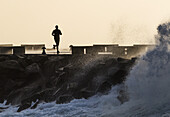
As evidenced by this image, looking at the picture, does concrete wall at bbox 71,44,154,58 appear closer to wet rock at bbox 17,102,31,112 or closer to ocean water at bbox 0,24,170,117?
ocean water at bbox 0,24,170,117

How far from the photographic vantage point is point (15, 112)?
30969 mm

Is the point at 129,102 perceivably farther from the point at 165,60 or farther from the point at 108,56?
the point at 108,56

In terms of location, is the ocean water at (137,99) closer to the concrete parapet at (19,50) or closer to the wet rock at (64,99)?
the wet rock at (64,99)

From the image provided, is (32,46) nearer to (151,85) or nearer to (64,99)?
(64,99)

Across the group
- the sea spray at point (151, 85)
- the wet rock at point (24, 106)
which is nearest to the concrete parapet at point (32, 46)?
the wet rock at point (24, 106)

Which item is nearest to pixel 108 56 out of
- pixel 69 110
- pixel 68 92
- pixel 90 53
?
pixel 90 53

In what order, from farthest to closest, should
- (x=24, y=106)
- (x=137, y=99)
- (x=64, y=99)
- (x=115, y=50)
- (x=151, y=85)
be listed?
(x=115, y=50) → (x=24, y=106) → (x=64, y=99) → (x=151, y=85) → (x=137, y=99)

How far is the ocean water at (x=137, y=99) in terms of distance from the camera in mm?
26547

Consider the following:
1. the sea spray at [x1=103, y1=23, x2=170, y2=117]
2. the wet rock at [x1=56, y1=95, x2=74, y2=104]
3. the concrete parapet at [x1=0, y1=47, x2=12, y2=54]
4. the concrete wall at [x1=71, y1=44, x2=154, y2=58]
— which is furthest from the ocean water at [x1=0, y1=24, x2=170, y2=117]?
the concrete parapet at [x1=0, y1=47, x2=12, y2=54]

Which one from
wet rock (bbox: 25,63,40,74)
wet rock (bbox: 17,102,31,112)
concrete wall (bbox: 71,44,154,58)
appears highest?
concrete wall (bbox: 71,44,154,58)

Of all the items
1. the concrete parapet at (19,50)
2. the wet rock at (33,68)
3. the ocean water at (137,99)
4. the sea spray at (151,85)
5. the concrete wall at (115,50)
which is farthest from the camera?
the concrete parapet at (19,50)

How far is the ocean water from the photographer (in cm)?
2655

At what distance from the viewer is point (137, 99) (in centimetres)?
2775

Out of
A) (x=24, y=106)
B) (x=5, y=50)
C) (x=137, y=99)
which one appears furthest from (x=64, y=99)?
(x=5, y=50)
